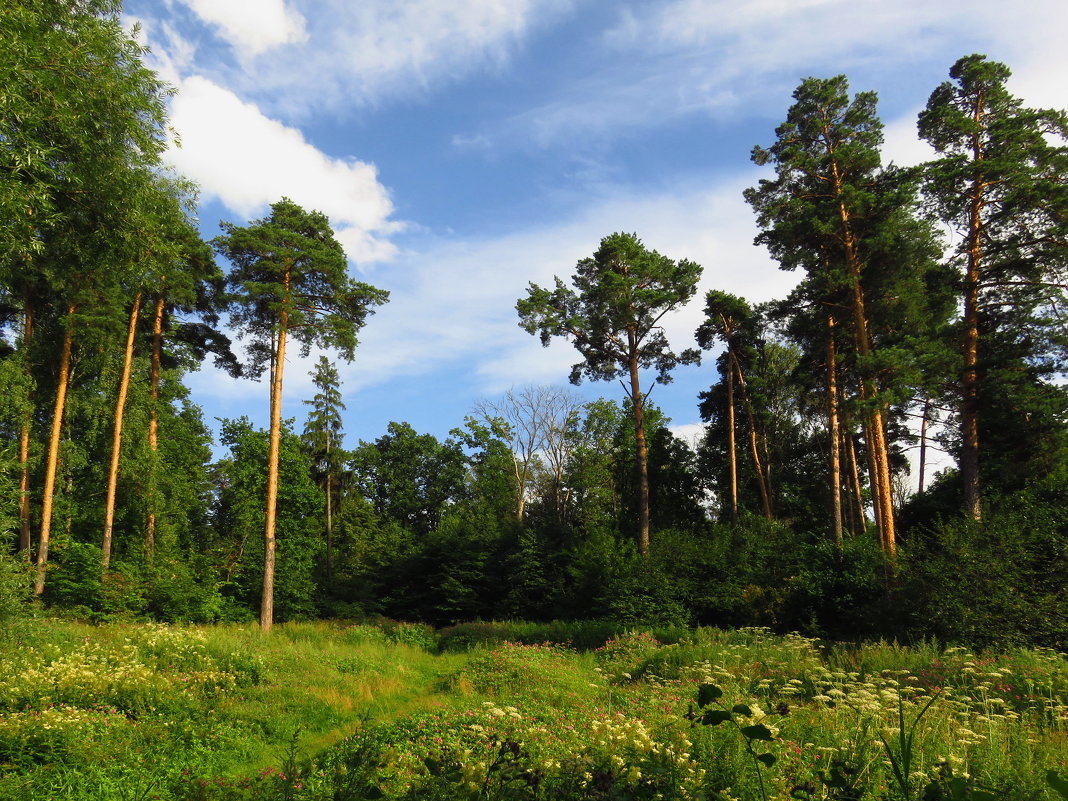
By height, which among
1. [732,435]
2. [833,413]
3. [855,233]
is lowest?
[833,413]

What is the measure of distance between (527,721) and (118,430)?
63.4ft

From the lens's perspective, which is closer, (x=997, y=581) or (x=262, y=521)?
(x=997, y=581)

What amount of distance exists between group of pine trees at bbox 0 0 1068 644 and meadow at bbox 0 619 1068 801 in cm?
353

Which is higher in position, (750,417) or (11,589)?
(750,417)

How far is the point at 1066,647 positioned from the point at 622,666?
7.76m

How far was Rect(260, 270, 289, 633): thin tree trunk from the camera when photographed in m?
18.8

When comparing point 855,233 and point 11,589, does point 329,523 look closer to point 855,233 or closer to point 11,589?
point 11,589

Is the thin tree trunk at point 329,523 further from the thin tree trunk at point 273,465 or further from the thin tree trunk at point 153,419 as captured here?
the thin tree trunk at point 273,465

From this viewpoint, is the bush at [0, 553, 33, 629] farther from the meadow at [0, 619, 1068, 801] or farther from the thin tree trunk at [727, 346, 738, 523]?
the thin tree trunk at [727, 346, 738, 523]

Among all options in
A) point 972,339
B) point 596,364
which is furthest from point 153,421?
point 972,339

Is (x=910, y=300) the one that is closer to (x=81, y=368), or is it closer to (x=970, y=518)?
(x=970, y=518)

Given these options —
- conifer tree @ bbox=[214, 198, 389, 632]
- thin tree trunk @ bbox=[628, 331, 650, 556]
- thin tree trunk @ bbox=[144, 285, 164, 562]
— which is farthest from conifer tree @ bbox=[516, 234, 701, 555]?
thin tree trunk @ bbox=[144, 285, 164, 562]

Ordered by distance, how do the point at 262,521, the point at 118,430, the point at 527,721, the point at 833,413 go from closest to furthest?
1. the point at 527,721
2. the point at 833,413
3. the point at 118,430
4. the point at 262,521

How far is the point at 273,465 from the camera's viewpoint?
19766 millimetres
